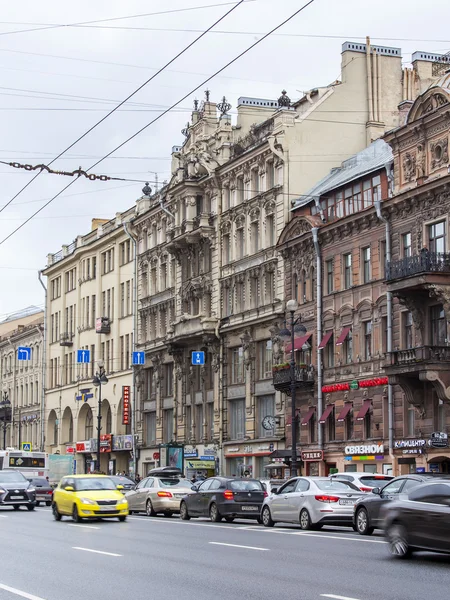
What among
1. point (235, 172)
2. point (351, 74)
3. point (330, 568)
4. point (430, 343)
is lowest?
point (330, 568)

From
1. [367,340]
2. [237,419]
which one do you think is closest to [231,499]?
[367,340]

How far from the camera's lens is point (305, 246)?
4931cm

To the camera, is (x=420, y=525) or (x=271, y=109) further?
(x=271, y=109)

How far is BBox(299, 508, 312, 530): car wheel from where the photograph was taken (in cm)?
2628

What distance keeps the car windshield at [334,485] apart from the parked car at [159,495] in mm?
9099

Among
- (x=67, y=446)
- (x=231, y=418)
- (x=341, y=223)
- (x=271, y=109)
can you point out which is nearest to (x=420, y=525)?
(x=341, y=223)

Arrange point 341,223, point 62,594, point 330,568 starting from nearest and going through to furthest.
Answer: point 62,594 → point 330,568 → point 341,223

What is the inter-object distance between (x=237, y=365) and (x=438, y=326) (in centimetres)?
1779

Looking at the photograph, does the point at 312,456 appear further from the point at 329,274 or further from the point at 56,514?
the point at 56,514

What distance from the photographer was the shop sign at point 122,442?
226ft

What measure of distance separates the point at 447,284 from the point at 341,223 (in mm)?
8363

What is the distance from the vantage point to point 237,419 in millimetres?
55875

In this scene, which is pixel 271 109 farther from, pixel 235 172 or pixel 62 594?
pixel 62 594

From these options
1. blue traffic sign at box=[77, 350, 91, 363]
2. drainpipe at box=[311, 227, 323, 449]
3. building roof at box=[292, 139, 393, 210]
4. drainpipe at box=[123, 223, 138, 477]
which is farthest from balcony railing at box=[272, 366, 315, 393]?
blue traffic sign at box=[77, 350, 91, 363]
